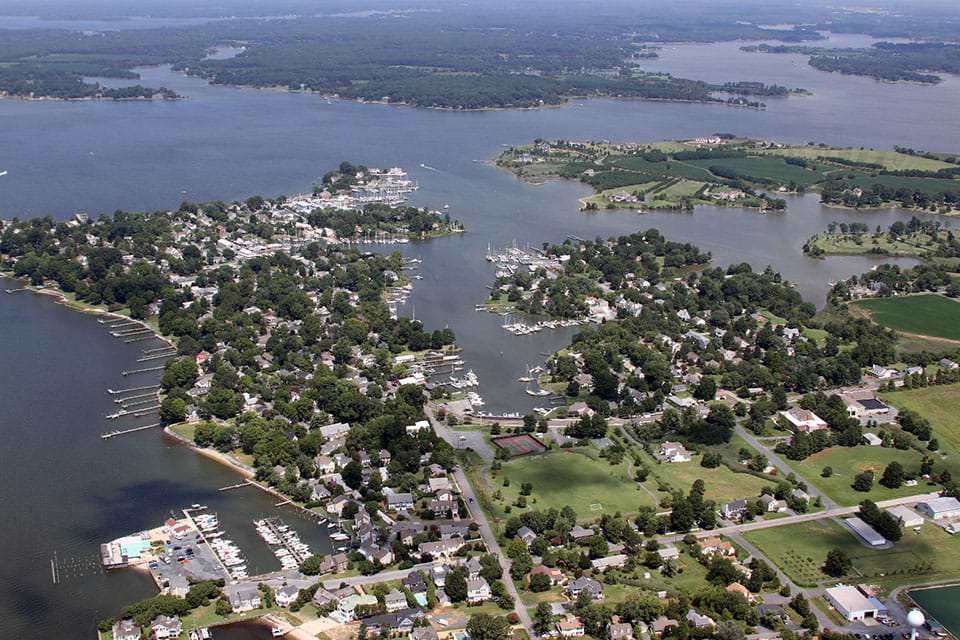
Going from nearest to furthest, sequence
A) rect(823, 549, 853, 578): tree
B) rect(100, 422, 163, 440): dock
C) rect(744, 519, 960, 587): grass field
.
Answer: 1. rect(823, 549, 853, 578): tree
2. rect(744, 519, 960, 587): grass field
3. rect(100, 422, 163, 440): dock

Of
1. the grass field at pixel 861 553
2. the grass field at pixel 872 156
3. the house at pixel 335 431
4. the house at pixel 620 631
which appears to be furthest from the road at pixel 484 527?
the grass field at pixel 872 156

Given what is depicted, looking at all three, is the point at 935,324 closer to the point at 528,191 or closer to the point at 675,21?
the point at 528,191

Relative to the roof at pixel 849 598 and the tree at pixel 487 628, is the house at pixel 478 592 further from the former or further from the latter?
the roof at pixel 849 598

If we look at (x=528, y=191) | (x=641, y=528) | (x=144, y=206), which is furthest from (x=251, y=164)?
(x=641, y=528)

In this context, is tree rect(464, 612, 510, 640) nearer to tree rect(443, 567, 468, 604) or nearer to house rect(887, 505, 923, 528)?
tree rect(443, 567, 468, 604)

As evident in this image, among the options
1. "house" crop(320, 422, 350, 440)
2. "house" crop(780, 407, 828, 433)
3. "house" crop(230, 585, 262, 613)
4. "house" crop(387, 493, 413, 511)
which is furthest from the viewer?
"house" crop(780, 407, 828, 433)

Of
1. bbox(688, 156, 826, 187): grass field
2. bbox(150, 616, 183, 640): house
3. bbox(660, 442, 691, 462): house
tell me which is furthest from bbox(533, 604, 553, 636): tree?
bbox(688, 156, 826, 187): grass field
